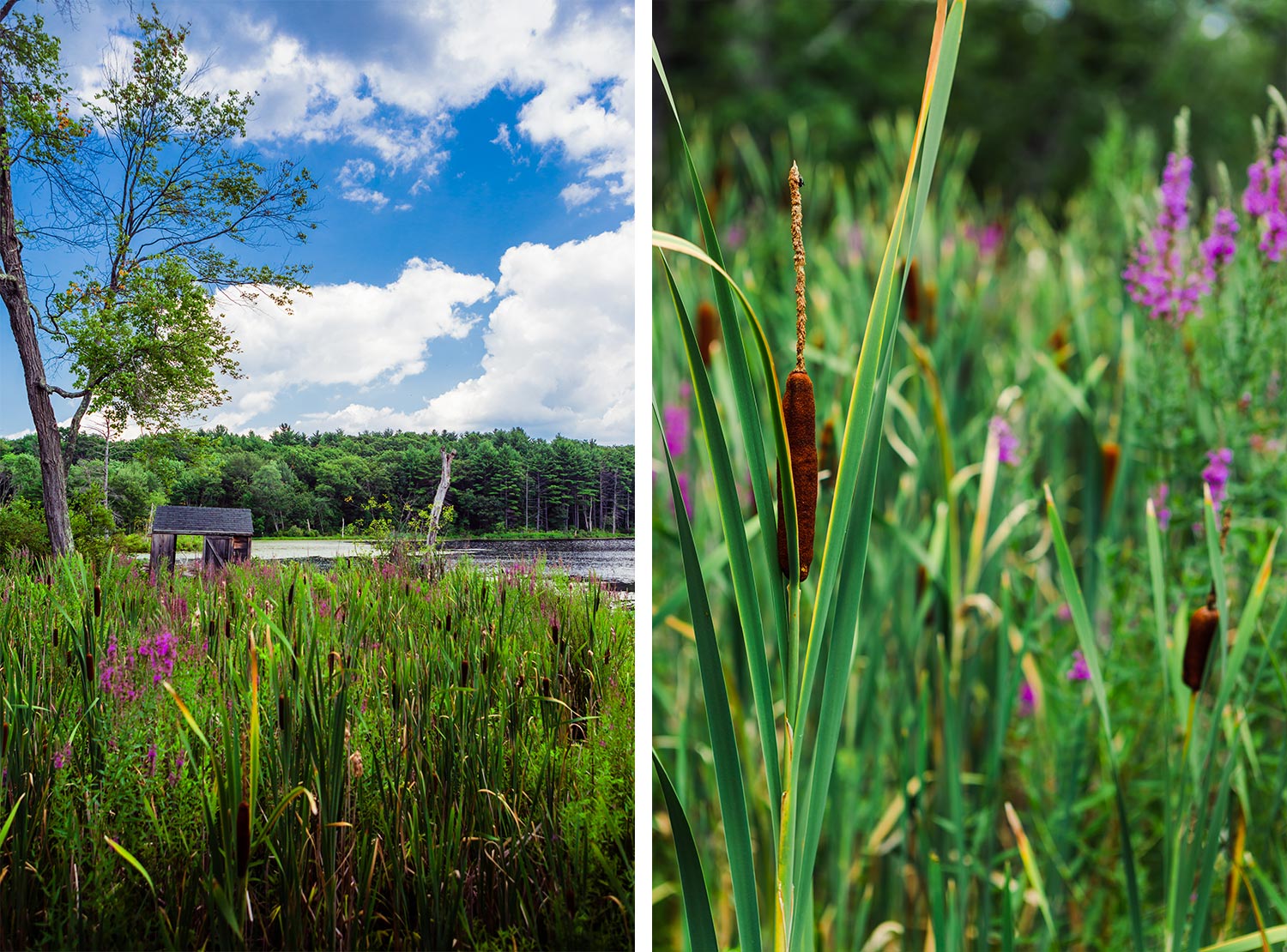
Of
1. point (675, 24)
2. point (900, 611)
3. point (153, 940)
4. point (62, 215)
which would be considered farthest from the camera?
point (675, 24)

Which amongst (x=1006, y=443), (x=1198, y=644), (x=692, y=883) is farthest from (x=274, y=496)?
(x=1198, y=644)

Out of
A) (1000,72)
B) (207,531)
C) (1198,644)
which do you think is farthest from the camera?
(1000,72)

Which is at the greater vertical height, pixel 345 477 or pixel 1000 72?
pixel 1000 72

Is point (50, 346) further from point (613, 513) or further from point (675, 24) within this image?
point (675, 24)

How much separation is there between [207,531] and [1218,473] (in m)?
1.71

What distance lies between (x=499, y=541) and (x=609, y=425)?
316 millimetres

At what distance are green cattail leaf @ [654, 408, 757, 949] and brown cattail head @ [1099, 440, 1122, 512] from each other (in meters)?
0.86

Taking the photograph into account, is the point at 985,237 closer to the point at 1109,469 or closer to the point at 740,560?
the point at 1109,469

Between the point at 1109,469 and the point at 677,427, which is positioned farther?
the point at 677,427

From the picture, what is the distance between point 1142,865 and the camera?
1102mm

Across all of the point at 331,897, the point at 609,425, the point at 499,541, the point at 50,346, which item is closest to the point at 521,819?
the point at 331,897

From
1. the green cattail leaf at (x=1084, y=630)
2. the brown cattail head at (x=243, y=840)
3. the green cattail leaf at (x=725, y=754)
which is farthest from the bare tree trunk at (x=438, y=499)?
the green cattail leaf at (x=1084, y=630)

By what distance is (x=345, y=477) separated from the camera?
52.5 inches

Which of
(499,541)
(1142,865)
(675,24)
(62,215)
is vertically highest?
(675,24)
